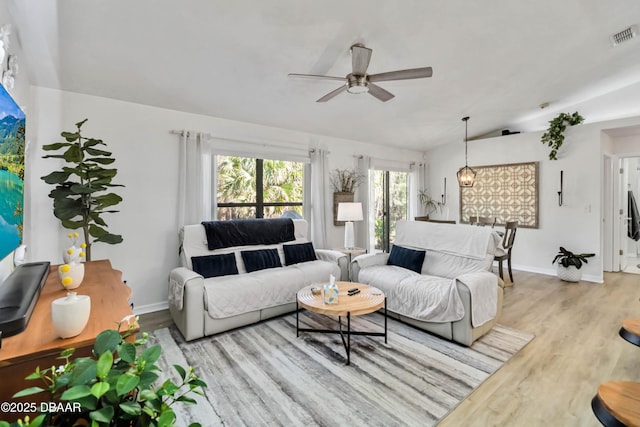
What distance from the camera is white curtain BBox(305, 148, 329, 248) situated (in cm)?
495

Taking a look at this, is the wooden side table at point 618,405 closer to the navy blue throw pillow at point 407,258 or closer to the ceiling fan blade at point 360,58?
the navy blue throw pillow at point 407,258

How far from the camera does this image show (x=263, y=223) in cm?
406

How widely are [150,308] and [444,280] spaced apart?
3401mm

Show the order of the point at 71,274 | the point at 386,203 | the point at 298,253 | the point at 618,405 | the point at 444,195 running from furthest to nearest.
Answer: the point at 444,195 → the point at 386,203 → the point at 298,253 → the point at 71,274 → the point at 618,405

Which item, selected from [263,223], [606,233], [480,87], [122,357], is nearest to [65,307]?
[122,357]

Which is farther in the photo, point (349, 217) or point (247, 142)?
point (349, 217)

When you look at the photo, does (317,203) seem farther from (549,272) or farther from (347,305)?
(549,272)

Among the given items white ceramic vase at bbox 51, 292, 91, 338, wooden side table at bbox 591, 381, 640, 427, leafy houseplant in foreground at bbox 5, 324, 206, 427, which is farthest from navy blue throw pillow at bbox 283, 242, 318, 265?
leafy houseplant in foreground at bbox 5, 324, 206, 427

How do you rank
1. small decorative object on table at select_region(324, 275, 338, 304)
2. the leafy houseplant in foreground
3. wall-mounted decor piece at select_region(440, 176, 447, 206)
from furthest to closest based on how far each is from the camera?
wall-mounted decor piece at select_region(440, 176, 447, 206), small decorative object on table at select_region(324, 275, 338, 304), the leafy houseplant in foreground

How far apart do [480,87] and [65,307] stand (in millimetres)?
4857

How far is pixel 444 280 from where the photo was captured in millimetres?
3168

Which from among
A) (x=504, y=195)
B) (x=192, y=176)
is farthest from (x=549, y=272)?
(x=192, y=176)

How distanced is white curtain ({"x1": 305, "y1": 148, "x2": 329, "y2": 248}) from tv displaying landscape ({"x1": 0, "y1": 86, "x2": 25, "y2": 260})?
3.51 metres

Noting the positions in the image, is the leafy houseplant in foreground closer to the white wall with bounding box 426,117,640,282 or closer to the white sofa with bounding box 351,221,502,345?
the white sofa with bounding box 351,221,502,345
